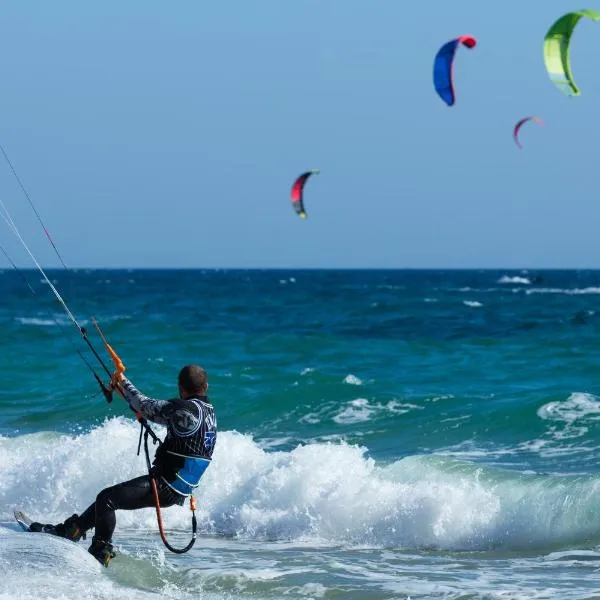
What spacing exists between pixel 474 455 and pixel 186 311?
96.4 ft

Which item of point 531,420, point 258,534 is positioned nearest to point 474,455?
point 531,420

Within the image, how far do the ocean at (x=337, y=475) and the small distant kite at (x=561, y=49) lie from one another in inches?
150

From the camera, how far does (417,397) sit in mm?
16531

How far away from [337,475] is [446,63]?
5.17 m

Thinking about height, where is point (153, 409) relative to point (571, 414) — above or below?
above

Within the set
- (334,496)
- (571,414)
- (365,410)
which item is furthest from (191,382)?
(365,410)

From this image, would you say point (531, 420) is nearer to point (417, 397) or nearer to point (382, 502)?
point (417, 397)

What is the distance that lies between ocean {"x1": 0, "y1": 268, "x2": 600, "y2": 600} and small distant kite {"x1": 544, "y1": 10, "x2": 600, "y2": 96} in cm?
380

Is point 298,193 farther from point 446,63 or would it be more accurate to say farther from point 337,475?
point 337,475

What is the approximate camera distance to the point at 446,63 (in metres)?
13.5

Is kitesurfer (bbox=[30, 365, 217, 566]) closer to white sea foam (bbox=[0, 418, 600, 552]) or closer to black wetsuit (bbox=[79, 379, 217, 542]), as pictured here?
black wetsuit (bbox=[79, 379, 217, 542])

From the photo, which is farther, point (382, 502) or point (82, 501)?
point (82, 501)

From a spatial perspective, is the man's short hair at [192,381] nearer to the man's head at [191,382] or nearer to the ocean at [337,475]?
the man's head at [191,382]

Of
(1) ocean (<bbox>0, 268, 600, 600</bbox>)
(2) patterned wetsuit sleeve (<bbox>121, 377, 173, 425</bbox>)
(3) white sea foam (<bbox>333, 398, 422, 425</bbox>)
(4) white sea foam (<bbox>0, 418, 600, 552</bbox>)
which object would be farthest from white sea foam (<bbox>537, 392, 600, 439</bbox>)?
(2) patterned wetsuit sleeve (<bbox>121, 377, 173, 425</bbox>)
